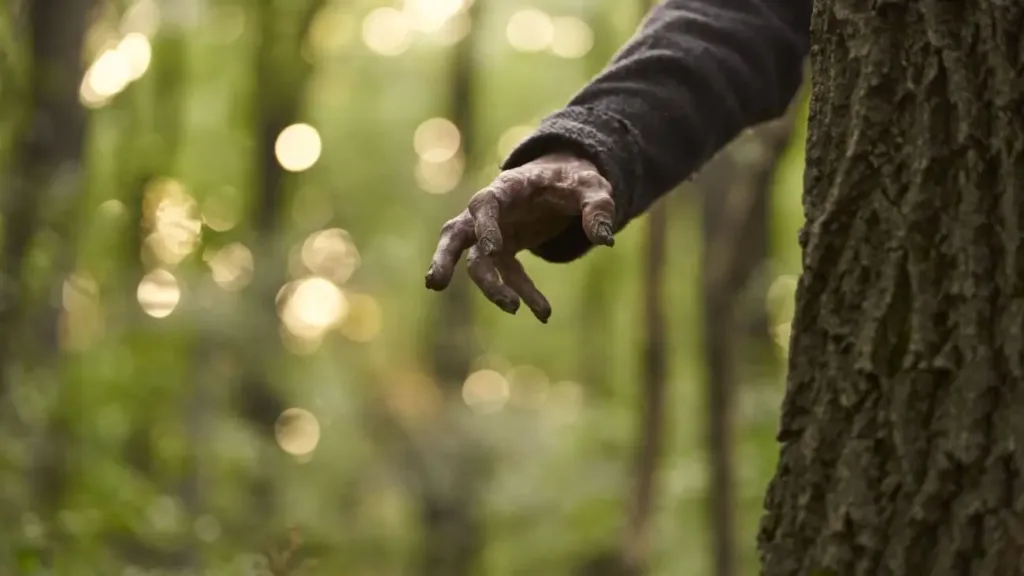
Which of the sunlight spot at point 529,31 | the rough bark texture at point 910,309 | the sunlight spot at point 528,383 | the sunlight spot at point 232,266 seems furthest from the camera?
the sunlight spot at point 528,383

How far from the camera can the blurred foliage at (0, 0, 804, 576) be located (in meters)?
5.38

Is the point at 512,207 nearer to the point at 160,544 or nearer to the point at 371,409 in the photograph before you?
the point at 160,544

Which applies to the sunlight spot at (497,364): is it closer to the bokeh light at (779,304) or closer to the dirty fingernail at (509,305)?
the bokeh light at (779,304)

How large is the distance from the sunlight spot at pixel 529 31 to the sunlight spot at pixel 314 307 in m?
4.46

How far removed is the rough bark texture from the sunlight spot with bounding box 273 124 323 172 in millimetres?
11004

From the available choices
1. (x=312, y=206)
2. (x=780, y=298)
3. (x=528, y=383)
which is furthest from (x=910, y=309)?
(x=528, y=383)

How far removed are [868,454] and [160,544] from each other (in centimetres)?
468

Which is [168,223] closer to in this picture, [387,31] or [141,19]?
[141,19]

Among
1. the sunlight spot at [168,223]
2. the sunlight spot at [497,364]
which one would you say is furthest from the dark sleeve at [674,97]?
the sunlight spot at [497,364]

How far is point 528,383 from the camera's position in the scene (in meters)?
21.0

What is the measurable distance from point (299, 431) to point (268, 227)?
14.9 ft

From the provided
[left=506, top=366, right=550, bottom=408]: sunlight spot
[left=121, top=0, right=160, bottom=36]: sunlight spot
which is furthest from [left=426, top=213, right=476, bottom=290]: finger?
[left=506, top=366, right=550, bottom=408]: sunlight spot

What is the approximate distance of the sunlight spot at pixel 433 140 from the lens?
15.8 metres

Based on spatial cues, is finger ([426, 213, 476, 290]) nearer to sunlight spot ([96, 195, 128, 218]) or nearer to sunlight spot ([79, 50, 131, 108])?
sunlight spot ([96, 195, 128, 218])
